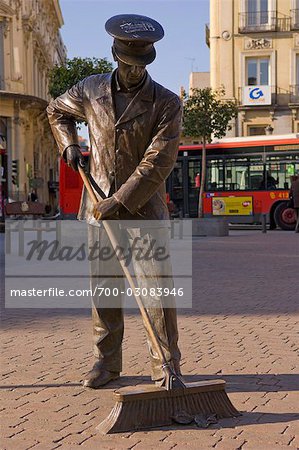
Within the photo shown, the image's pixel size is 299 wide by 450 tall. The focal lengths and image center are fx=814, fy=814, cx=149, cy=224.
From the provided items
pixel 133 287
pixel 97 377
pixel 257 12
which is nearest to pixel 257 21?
pixel 257 12

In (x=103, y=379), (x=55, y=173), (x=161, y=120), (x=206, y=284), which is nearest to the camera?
(x=161, y=120)

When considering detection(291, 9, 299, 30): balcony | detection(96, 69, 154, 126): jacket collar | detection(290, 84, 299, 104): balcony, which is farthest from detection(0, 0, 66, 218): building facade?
detection(96, 69, 154, 126): jacket collar

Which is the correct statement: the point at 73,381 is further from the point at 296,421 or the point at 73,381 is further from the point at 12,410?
the point at 296,421

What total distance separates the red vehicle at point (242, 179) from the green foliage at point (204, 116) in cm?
239

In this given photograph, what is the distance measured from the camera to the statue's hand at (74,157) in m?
4.91

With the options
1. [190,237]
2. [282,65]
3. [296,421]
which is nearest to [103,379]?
[296,421]

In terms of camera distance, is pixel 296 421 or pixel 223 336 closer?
pixel 296 421

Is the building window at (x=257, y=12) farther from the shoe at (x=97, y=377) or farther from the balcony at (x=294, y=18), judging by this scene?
the shoe at (x=97, y=377)

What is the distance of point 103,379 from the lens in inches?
198

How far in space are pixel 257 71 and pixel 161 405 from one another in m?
38.6

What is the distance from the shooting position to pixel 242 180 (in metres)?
26.3

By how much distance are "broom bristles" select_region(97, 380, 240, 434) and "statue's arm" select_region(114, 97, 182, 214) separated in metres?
1.04

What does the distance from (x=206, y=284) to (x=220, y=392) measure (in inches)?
247

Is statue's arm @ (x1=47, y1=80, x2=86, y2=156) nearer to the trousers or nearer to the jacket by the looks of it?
the jacket
